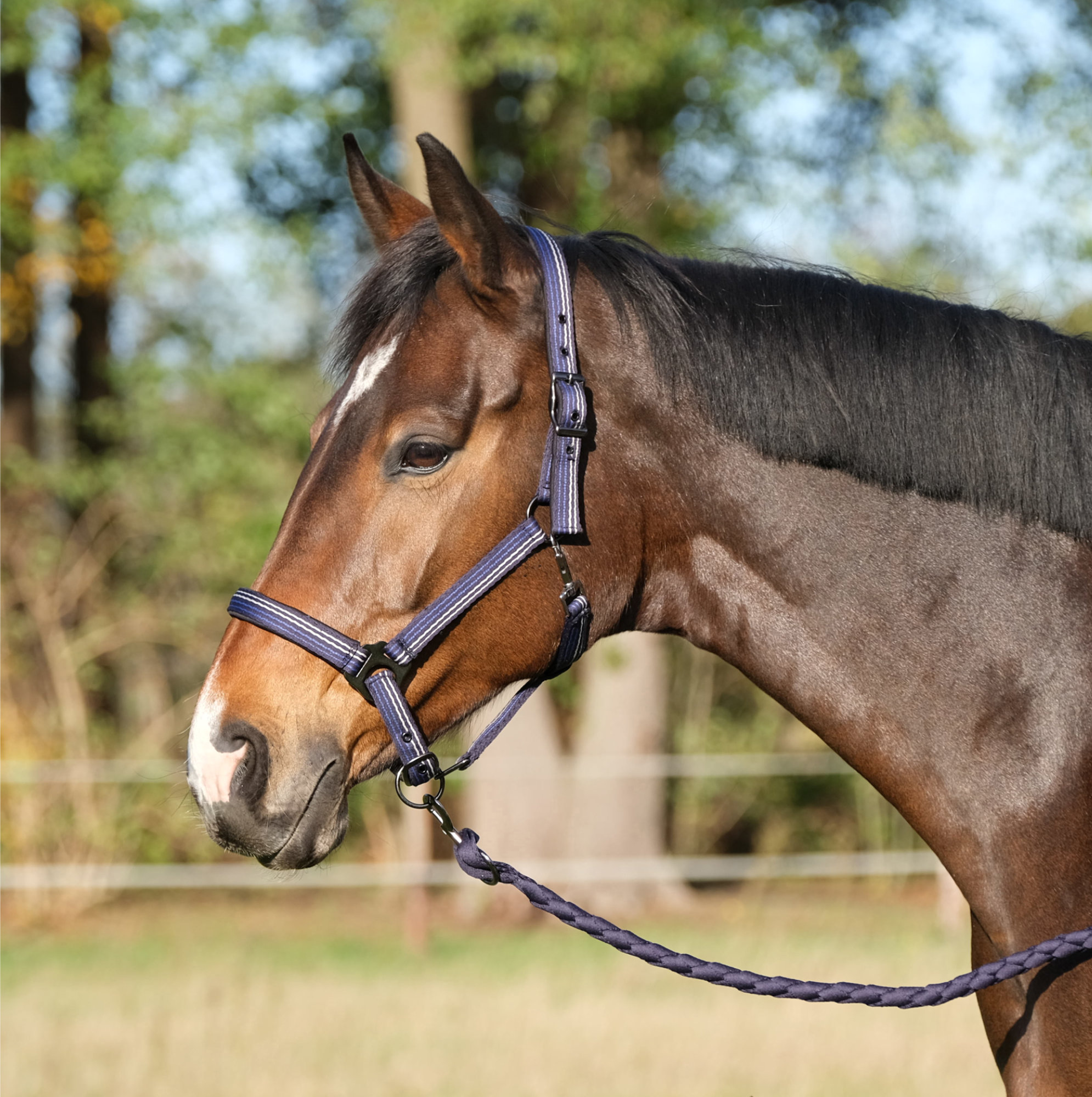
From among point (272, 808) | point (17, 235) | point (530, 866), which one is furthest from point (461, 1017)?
point (17, 235)

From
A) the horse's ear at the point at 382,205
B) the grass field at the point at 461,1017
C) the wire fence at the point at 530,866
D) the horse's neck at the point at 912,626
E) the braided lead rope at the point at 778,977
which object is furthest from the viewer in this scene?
the wire fence at the point at 530,866

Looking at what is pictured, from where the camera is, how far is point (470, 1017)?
670 cm

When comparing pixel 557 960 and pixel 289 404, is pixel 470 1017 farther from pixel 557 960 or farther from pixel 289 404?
pixel 289 404

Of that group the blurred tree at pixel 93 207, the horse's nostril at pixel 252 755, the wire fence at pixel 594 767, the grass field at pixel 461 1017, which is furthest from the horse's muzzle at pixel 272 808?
the blurred tree at pixel 93 207

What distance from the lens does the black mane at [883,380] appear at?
7.10 feet

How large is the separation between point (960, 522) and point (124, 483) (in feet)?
32.9

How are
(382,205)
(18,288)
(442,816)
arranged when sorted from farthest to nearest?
1. (18,288)
2. (382,205)
3. (442,816)

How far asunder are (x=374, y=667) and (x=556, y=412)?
0.55 meters

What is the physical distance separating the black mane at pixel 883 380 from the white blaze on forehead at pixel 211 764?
0.80m

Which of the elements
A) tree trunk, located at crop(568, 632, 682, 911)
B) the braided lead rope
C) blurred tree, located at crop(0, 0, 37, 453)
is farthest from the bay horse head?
blurred tree, located at crop(0, 0, 37, 453)

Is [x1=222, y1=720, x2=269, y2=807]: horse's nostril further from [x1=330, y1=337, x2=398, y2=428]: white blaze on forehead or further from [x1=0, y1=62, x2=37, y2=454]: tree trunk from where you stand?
[x1=0, y1=62, x2=37, y2=454]: tree trunk

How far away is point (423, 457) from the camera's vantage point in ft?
7.23

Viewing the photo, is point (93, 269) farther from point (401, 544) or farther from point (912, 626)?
point (912, 626)

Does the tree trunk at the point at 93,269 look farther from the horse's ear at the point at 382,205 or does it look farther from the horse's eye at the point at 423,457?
the horse's eye at the point at 423,457
